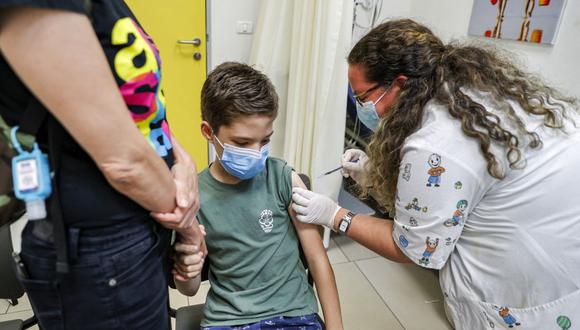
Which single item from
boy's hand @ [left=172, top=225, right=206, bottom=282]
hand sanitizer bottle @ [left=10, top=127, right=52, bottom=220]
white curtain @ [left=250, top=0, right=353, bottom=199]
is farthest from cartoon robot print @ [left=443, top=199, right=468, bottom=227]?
white curtain @ [left=250, top=0, right=353, bottom=199]

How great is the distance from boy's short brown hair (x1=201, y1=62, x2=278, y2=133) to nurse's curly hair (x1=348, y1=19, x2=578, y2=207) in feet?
0.97

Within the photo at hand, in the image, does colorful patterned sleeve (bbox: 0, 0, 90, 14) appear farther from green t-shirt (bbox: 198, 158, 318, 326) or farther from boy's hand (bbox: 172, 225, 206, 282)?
green t-shirt (bbox: 198, 158, 318, 326)

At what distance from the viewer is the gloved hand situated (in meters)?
1.53

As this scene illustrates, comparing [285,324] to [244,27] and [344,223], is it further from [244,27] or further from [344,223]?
[244,27]

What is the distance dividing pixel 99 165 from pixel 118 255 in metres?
0.16

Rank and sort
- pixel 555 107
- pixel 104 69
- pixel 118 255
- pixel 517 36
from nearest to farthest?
pixel 104 69
pixel 118 255
pixel 555 107
pixel 517 36

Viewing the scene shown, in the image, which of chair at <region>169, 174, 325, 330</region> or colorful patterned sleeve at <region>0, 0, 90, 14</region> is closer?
colorful patterned sleeve at <region>0, 0, 90, 14</region>

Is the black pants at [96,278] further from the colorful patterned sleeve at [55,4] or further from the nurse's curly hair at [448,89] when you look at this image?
the nurse's curly hair at [448,89]

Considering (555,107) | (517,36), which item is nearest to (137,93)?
(555,107)

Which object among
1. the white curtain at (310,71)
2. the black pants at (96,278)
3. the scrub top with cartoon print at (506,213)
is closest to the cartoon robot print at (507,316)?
the scrub top with cartoon print at (506,213)

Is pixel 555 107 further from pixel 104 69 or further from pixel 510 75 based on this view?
pixel 104 69

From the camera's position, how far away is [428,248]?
3.35 ft

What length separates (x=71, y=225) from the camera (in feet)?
1.98

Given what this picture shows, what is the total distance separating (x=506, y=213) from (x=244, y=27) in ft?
7.53
